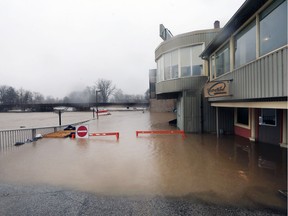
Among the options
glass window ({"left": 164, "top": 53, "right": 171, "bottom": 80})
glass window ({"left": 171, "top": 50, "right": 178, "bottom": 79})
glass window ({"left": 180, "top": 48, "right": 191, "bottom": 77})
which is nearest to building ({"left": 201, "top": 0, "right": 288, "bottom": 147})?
glass window ({"left": 180, "top": 48, "right": 191, "bottom": 77})

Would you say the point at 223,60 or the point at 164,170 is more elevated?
the point at 223,60

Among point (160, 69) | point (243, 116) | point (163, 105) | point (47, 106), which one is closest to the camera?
point (243, 116)

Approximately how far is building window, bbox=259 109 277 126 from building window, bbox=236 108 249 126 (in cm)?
124

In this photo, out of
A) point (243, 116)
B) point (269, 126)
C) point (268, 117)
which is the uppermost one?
point (268, 117)

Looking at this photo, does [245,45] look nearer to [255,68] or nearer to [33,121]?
[255,68]

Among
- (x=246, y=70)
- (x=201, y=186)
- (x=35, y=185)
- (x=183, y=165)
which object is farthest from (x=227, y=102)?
(x=35, y=185)

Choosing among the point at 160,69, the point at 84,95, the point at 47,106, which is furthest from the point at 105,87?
the point at 160,69

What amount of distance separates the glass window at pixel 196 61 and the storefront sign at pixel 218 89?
10.0ft

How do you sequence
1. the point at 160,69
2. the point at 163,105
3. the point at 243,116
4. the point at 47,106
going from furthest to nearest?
the point at 47,106
the point at 163,105
the point at 160,69
the point at 243,116

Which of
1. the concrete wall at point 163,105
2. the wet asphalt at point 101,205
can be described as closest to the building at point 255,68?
the wet asphalt at point 101,205

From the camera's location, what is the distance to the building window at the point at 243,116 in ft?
29.2

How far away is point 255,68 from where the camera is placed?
16.7ft

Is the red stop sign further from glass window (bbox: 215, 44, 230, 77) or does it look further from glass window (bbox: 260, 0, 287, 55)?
glass window (bbox: 260, 0, 287, 55)

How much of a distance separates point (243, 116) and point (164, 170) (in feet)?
21.9
